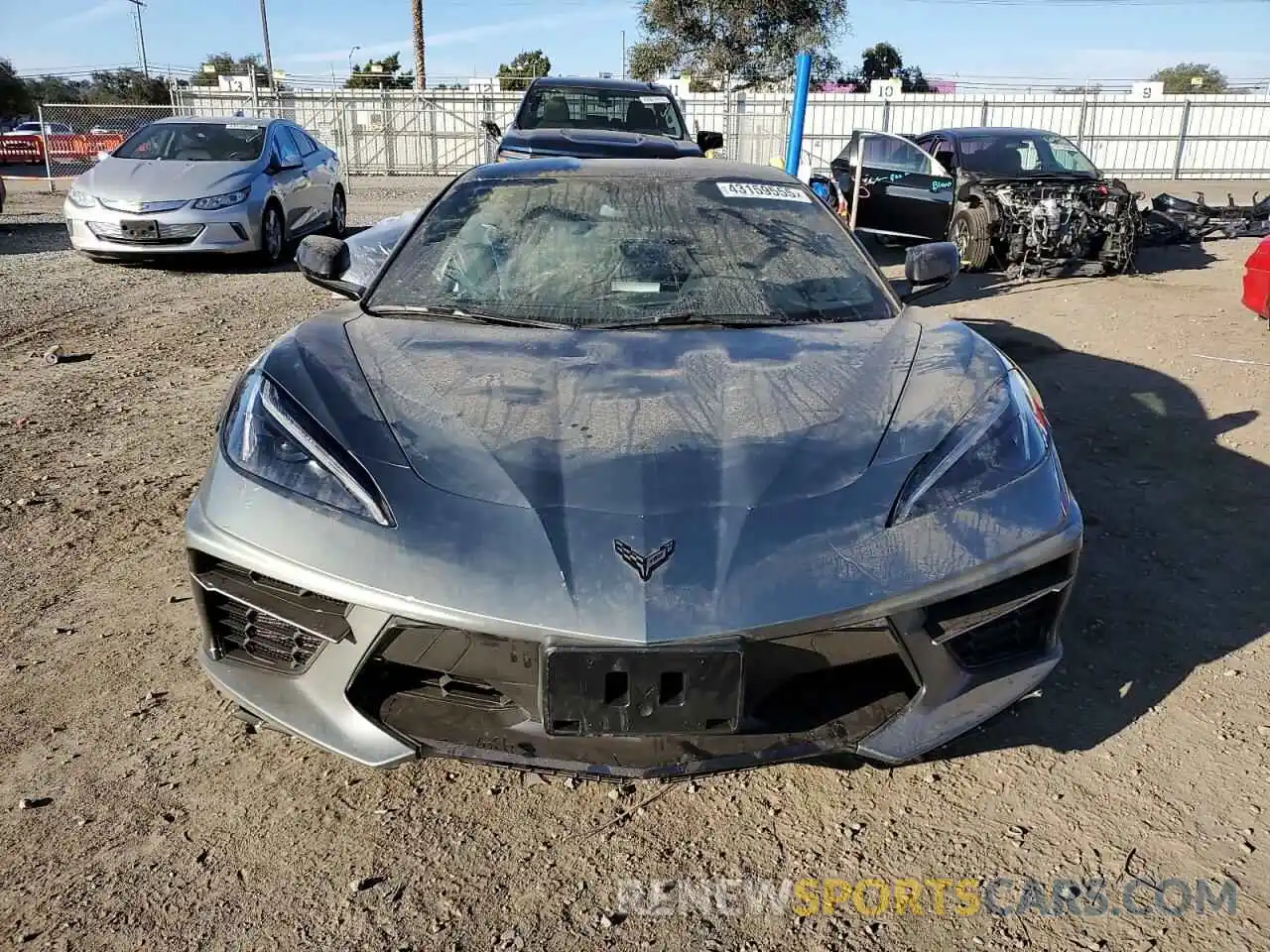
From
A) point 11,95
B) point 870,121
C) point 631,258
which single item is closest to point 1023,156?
point 631,258

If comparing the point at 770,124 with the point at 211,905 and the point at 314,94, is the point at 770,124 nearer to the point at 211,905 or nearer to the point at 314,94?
the point at 314,94

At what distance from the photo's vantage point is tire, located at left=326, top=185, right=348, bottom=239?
12.3 meters

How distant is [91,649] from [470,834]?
4.75ft

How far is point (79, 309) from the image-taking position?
7.94m

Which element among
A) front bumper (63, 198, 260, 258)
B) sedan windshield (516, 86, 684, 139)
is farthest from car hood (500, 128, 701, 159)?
front bumper (63, 198, 260, 258)

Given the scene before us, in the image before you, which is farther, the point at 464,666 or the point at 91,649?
the point at 91,649

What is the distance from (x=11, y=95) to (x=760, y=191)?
48417mm

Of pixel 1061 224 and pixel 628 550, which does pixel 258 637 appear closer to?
pixel 628 550

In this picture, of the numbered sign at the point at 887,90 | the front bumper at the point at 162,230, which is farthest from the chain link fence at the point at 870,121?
the front bumper at the point at 162,230

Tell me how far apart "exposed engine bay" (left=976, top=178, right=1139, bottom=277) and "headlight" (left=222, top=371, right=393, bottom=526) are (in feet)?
28.5

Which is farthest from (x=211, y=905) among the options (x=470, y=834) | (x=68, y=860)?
(x=470, y=834)

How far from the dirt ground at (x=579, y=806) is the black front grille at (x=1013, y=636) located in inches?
9.0

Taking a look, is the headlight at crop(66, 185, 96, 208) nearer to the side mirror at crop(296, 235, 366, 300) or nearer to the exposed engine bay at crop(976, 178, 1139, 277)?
the side mirror at crop(296, 235, 366, 300)

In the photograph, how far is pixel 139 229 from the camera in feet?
30.6
